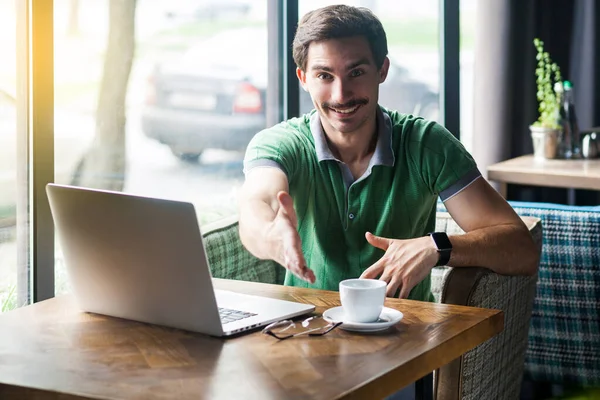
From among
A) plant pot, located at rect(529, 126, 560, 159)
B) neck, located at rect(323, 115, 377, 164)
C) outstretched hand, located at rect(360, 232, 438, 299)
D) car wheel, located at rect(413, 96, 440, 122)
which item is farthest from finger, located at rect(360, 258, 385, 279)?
car wheel, located at rect(413, 96, 440, 122)

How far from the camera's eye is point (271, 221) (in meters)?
2.05

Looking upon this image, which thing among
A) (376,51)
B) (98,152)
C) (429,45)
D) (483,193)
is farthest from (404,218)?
(429,45)

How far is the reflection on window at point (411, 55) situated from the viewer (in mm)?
4176

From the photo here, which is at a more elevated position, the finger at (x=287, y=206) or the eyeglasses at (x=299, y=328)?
the finger at (x=287, y=206)

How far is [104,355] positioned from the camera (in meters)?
1.48

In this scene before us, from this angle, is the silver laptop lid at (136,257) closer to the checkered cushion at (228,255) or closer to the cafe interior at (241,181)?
the cafe interior at (241,181)

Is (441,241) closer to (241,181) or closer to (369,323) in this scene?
(369,323)

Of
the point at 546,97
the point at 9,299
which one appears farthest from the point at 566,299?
the point at 9,299

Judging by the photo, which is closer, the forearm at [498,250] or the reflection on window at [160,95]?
the forearm at [498,250]

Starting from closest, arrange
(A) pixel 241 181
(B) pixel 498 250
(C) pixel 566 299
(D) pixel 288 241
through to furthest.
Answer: (D) pixel 288 241, (B) pixel 498 250, (C) pixel 566 299, (A) pixel 241 181

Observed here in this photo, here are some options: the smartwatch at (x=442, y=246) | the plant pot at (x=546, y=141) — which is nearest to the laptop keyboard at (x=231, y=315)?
the smartwatch at (x=442, y=246)

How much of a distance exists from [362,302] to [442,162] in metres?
0.84

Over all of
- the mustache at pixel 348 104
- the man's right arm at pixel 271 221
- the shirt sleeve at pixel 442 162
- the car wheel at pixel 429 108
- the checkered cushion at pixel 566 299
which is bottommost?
the checkered cushion at pixel 566 299

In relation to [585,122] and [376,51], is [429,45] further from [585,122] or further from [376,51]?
[376,51]
